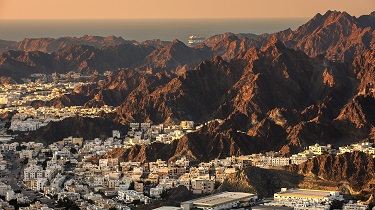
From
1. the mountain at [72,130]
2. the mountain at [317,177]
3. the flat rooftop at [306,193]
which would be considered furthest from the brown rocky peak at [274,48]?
the flat rooftop at [306,193]

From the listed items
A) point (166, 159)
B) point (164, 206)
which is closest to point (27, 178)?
point (166, 159)

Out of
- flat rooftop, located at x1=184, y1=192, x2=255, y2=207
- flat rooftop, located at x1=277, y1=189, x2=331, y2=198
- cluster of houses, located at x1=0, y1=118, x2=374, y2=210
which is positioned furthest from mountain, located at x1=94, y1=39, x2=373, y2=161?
flat rooftop, located at x1=184, y1=192, x2=255, y2=207

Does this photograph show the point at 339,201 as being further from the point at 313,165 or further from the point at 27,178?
the point at 27,178

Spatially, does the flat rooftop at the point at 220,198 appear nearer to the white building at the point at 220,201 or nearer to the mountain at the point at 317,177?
the white building at the point at 220,201

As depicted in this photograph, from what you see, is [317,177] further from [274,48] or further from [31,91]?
[31,91]

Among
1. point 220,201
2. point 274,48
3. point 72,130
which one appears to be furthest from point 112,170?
point 274,48
